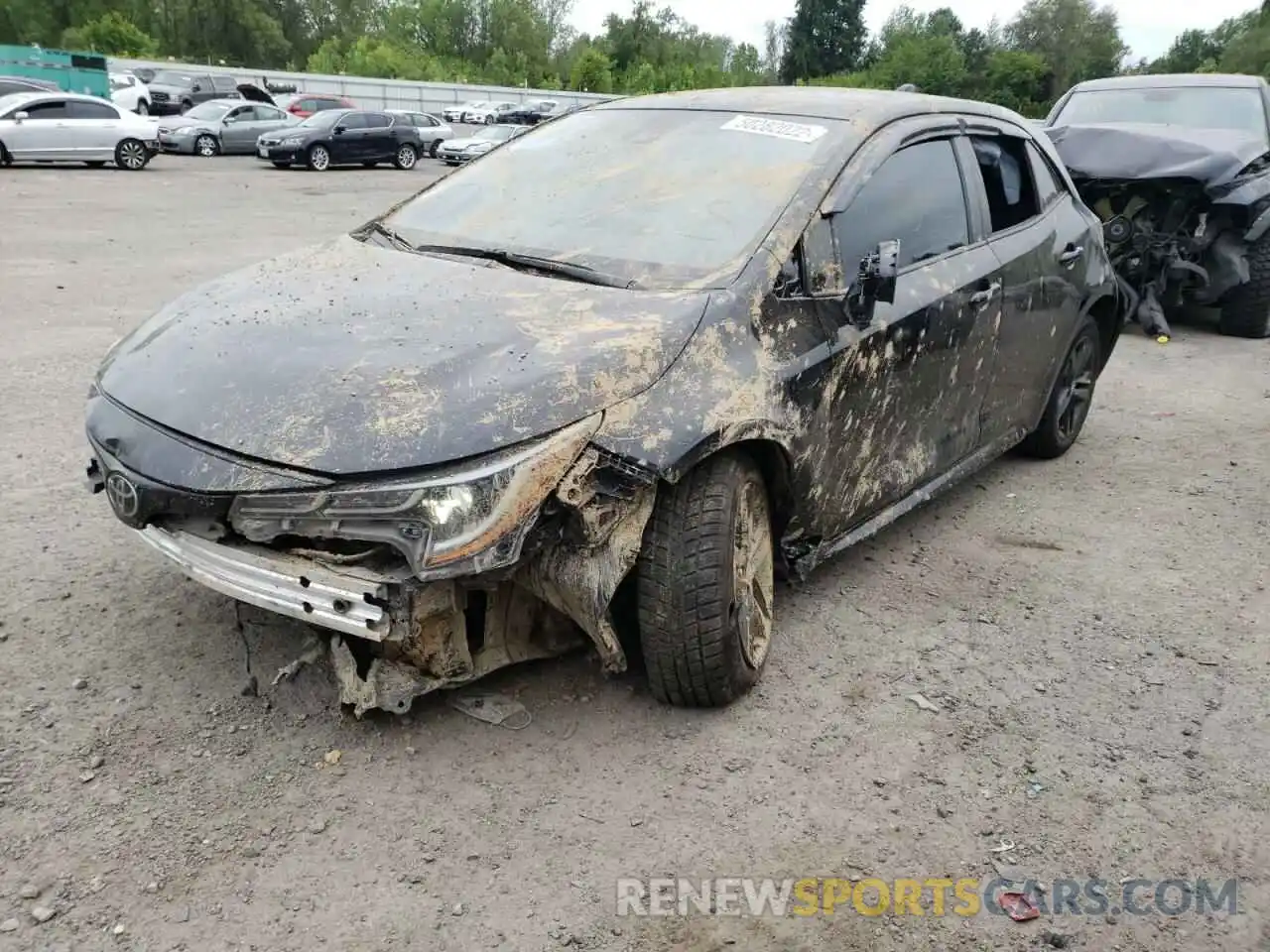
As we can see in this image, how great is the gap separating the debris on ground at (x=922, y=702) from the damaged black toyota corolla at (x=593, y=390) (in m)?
0.49

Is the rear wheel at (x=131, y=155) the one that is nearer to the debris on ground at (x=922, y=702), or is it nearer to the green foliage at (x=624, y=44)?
the debris on ground at (x=922, y=702)

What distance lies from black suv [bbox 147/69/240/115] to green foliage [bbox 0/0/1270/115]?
29.5m

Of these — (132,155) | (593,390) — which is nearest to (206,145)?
(132,155)

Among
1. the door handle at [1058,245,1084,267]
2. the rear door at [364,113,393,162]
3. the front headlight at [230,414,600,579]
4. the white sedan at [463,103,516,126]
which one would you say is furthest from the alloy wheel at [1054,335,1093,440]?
the white sedan at [463,103,516,126]

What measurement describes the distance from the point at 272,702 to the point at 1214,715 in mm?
2820

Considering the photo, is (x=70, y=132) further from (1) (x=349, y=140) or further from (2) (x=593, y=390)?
(2) (x=593, y=390)

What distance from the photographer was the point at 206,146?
24688 millimetres

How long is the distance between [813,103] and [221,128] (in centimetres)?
2433

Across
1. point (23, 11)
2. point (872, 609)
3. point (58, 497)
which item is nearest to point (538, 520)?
point (872, 609)

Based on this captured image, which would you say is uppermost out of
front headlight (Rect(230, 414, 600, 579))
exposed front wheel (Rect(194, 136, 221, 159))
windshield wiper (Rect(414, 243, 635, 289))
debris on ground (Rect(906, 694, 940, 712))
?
windshield wiper (Rect(414, 243, 635, 289))

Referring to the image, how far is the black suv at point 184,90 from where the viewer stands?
100 feet

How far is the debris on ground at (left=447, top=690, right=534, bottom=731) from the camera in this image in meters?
2.96

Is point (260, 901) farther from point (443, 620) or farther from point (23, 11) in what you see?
point (23, 11)

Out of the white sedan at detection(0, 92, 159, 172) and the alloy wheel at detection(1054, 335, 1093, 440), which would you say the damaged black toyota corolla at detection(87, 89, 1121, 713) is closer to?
the alloy wheel at detection(1054, 335, 1093, 440)
